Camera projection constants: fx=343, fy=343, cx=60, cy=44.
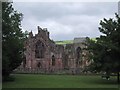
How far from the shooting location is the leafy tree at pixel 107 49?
1895 inches

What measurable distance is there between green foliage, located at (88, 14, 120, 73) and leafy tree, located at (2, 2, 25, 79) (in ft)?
37.9

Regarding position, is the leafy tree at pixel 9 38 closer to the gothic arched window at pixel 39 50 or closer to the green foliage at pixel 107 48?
the green foliage at pixel 107 48

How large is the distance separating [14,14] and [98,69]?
1618 cm

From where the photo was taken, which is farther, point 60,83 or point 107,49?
point 107,49

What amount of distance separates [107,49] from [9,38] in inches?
552

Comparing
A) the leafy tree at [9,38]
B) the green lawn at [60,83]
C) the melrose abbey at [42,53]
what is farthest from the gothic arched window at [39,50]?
the green lawn at [60,83]

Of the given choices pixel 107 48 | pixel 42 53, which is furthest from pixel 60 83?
pixel 42 53

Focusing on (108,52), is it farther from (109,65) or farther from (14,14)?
(14,14)

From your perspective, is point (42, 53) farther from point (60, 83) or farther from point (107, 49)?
point (60, 83)

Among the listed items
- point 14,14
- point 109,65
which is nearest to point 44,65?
point 14,14

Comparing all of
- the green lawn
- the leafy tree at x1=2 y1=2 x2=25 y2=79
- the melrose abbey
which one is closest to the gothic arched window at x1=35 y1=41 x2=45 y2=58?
the melrose abbey

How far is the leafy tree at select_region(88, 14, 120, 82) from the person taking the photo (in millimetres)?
48125

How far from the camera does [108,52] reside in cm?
4972

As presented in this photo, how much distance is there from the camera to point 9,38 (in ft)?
158
